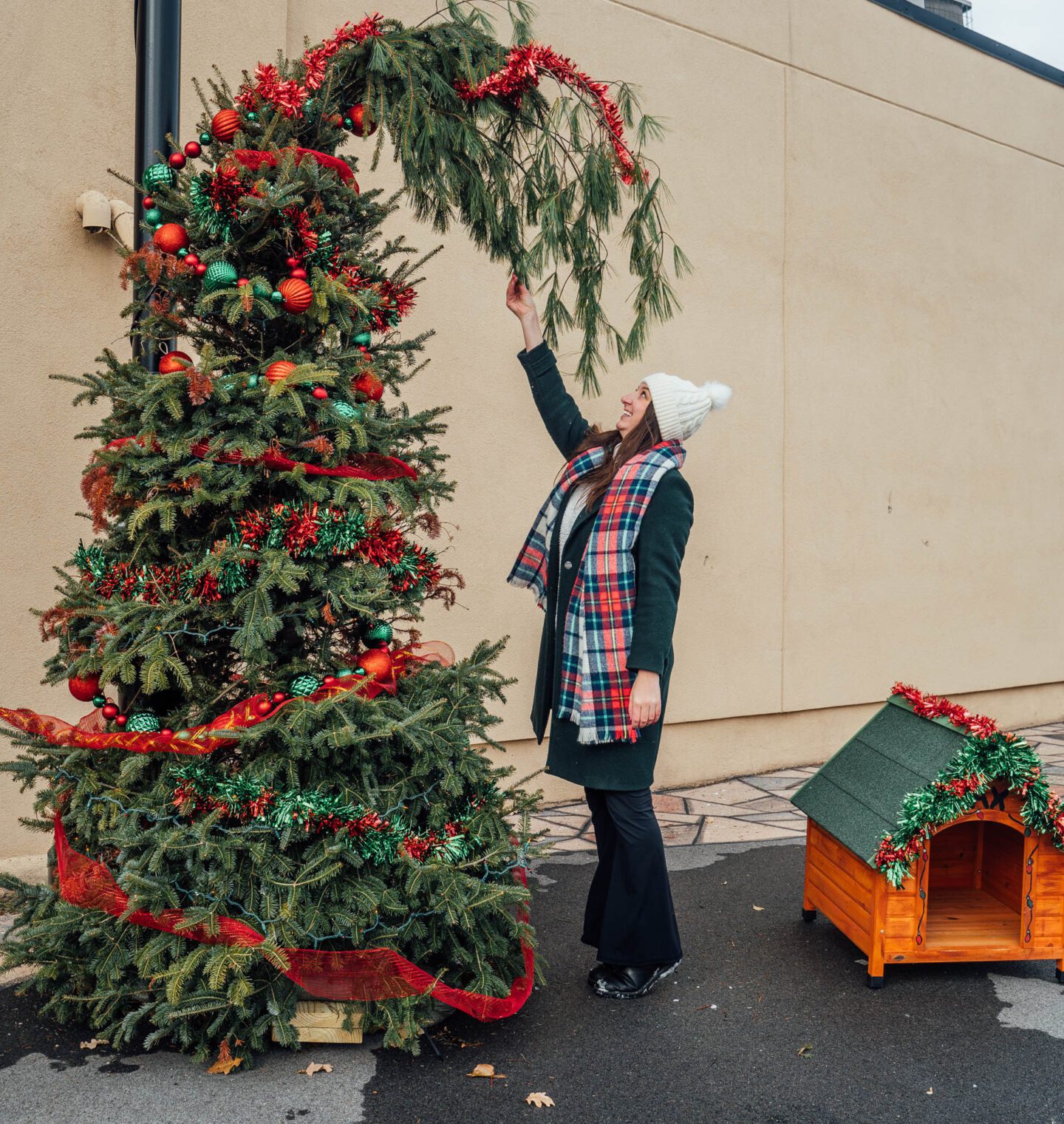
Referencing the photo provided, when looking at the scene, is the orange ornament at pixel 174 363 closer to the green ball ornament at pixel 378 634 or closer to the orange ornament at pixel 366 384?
the orange ornament at pixel 366 384

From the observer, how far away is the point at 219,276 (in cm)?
293

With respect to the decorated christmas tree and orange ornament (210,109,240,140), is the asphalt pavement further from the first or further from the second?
orange ornament (210,109,240,140)

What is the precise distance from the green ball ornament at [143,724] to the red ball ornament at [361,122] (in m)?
1.84

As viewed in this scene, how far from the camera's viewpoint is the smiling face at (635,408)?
347 centimetres

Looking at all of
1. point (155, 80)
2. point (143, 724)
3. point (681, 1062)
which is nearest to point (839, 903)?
point (681, 1062)

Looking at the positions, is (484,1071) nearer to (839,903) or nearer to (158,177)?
(839,903)

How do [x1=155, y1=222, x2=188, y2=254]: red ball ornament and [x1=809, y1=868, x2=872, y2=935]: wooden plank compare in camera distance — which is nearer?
[x1=155, y1=222, x2=188, y2=254]: red ball ornament

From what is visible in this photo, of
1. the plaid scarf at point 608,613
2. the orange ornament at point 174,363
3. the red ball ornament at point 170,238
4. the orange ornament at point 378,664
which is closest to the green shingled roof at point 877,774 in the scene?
the plaid scarf at point 608,613

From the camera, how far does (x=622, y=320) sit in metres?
5.99

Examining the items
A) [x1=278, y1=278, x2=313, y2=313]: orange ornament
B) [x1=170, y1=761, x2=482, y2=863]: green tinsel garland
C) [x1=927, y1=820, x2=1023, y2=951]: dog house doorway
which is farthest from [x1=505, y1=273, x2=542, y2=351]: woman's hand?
[x1=927, y1=820, x2=1023, y2=951]: dog house doorway

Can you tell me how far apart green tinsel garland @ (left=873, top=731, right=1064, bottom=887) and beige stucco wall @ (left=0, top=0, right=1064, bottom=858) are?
1968 mm

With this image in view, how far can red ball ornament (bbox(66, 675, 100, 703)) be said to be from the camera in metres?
2.98

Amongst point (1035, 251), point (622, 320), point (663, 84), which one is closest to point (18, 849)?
point (622, 320)

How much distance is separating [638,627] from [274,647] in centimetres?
110
